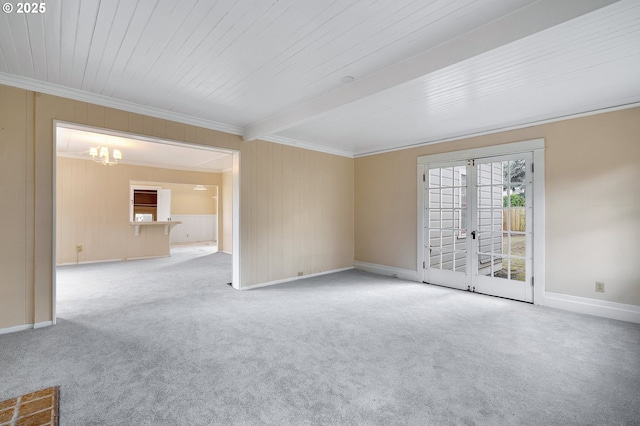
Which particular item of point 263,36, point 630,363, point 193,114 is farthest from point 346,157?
point 630,363

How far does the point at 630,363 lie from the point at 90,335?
4921mm

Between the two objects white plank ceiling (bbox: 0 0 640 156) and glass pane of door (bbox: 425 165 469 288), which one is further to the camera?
glass pane of door (bbox: 425 165 469 288)

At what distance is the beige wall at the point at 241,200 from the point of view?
293 cm

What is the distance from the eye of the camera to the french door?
4.09 metres

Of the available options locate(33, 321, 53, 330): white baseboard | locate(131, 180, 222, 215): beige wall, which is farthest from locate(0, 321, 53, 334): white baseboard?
locate(131, 180, 222, 215): beige wall

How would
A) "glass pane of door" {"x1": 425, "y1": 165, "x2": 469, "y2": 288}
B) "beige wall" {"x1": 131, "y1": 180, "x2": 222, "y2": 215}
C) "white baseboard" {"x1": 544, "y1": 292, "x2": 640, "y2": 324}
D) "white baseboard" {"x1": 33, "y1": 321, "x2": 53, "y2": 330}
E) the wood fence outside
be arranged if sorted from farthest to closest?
"beige wall" {"x1": 131, "y1": 180, "x2": 222, "y2": 215}
"glass pane of door" {"x1": 425, "y1": 165, "x2": 469, "y2": 288}
the wood fence outside
"white baseboard" {"x1": 544, "y1": 292, "x2": 640, "y2": 324}
"white baseboard" {"x1": 33, "y1": 321, "x2": 53, "y2": 330}

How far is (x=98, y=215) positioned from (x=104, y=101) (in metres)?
4.72

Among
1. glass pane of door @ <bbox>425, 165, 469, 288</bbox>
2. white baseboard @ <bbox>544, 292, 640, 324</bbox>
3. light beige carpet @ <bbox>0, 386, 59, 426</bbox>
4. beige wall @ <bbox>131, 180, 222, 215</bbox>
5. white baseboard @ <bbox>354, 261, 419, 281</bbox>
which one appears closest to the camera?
light beige carpet @ <bbox>0, 386, 59, 426</bbox>

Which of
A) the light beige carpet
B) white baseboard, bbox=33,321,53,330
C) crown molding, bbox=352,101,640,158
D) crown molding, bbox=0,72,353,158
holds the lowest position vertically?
the light beige carpet

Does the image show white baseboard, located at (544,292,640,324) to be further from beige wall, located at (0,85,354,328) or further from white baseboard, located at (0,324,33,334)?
white baseboard, located at (0,324,33,334)
